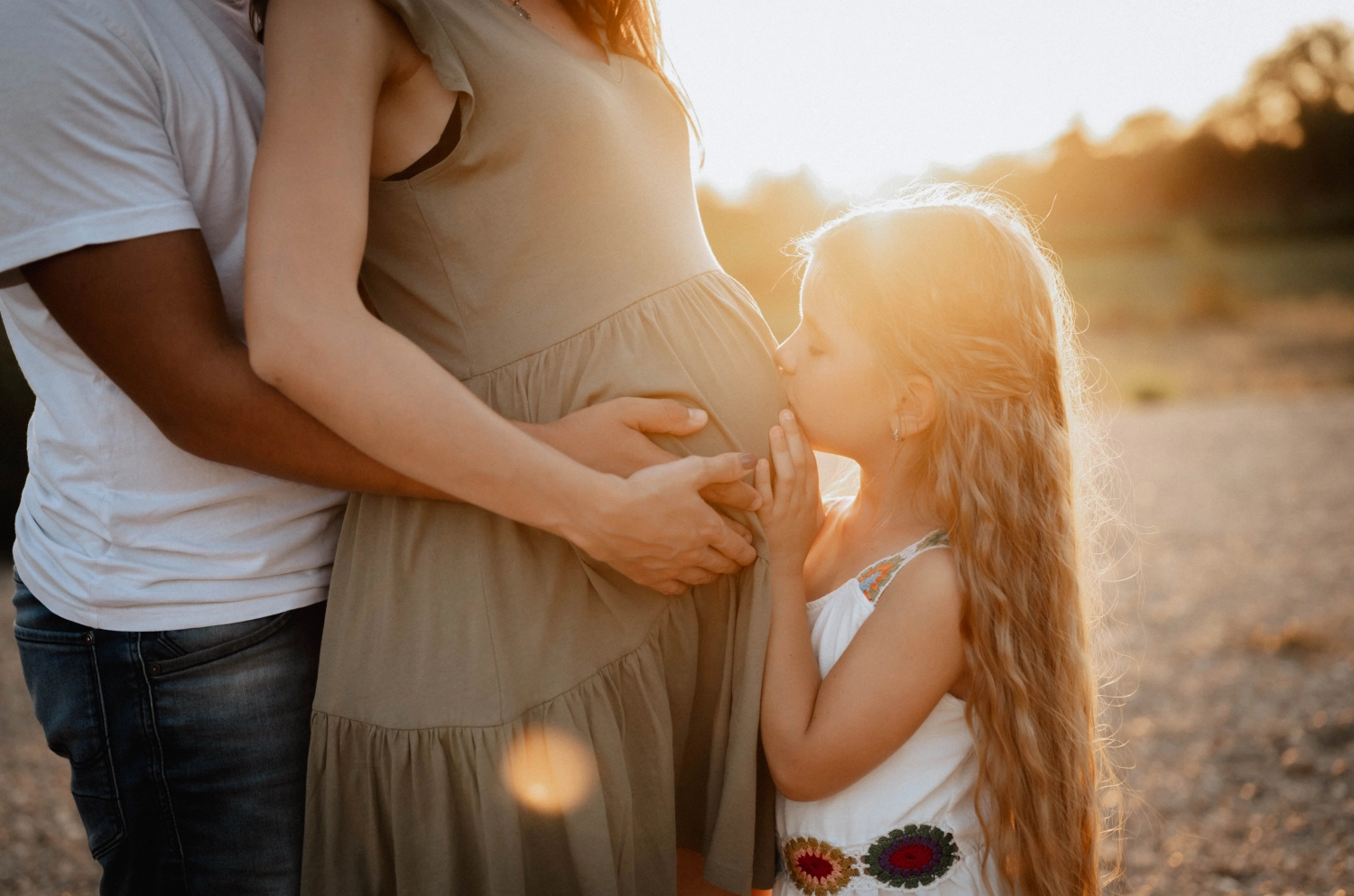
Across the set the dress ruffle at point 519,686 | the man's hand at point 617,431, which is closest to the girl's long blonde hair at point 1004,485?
the dress ruffle at point 519,686

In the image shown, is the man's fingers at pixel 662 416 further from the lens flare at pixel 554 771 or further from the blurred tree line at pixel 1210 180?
the blurred tree line at pixel 1210 180

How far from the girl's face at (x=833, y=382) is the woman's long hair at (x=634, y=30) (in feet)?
1.46

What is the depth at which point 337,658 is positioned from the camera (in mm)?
1395

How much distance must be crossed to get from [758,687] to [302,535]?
805 mm

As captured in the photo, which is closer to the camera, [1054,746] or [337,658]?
[337,658]

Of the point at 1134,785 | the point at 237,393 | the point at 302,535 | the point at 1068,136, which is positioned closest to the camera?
the point at 237,393

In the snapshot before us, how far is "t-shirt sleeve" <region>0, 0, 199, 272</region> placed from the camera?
1.15 meters

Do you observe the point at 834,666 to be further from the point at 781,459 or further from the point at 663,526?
the point at 663,526

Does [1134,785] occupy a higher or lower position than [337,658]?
lower

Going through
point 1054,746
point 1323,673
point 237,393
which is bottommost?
point 1323,673

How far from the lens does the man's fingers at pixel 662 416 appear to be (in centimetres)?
139

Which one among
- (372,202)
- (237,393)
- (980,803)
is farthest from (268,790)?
(980,803)

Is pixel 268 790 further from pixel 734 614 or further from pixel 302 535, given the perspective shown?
pixel 734 614

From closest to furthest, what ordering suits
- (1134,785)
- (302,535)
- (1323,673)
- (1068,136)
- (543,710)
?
(543,710) < (302,535) < (1134,785) < (1323,673) < (1068,136)
